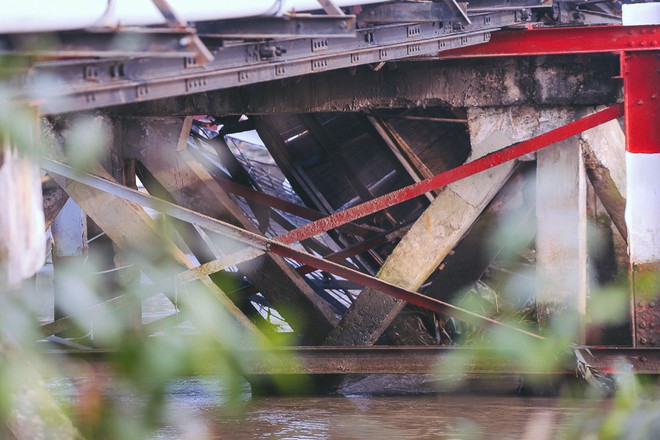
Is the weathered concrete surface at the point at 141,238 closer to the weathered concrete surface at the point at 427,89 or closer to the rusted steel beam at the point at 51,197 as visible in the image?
the rusted steel beam at the point at 51,197

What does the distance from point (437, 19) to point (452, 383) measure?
101 inches

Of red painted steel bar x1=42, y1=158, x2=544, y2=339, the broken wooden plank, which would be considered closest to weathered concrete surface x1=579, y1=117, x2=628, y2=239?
red painted steel bar x1=42, y1=158, x2=544, y2=339

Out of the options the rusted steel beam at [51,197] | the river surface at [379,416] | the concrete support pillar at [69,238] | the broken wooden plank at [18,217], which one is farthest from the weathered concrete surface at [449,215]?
the broken wooden plank at [18,217]

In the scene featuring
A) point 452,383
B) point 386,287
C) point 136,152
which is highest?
point 136,152

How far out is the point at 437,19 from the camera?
239 inches

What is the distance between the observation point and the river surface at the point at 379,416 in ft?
20.0

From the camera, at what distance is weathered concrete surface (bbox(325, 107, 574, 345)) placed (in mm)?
6785

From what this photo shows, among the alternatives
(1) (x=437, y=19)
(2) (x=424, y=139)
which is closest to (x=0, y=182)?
(1) (x=437, y=19)

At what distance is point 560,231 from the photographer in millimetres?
6777

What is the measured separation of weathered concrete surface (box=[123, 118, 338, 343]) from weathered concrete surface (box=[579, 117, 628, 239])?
1.91 m

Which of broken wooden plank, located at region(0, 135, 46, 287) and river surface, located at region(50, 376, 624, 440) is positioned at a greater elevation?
broken wooden plank, located at region(0, 135, 46, 287)

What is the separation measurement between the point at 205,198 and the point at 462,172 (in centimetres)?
176

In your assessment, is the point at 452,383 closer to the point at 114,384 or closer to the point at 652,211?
the point at 652,211

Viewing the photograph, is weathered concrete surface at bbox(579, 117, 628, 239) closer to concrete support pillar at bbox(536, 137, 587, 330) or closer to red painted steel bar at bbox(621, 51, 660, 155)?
concrete support pillar at bbox(536, 137, 587, 330)
